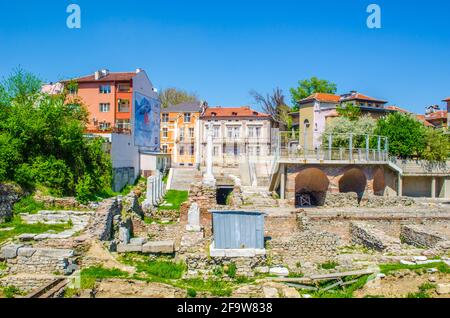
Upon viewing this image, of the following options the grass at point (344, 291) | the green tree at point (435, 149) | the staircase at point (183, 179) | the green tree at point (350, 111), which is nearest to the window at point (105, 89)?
the staircase at point (183, 179)

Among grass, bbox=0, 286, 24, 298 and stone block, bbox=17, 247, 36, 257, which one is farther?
stone block, bbox=17, 247, 36, 257

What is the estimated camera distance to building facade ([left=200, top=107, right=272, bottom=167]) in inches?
2245

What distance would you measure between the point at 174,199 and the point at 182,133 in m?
25.9

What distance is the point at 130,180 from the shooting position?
38969 mm

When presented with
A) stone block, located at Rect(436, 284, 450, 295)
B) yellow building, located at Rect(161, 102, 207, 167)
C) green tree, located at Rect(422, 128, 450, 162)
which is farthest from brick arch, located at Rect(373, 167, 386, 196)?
yellow building, located at Rect(161, 102, 207, 167)

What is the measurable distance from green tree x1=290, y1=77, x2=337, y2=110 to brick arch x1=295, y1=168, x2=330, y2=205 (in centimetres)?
3033

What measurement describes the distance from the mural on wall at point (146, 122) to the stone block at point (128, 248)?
27.9 m

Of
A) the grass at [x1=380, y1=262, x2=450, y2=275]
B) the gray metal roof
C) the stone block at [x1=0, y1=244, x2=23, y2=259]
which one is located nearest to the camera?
the stone block at [x1=0, y1=244, x2=23, y2=259]

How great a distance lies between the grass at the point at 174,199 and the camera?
29.0 meters

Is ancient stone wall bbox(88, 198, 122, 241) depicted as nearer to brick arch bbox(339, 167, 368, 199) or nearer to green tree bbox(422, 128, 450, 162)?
brick arch bbox(339, 167, 368, 199)

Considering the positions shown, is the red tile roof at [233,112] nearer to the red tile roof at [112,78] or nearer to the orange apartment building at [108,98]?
the red tile roof at [112,78]

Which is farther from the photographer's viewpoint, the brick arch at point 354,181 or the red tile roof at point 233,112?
the red tile roof at point 233,112
